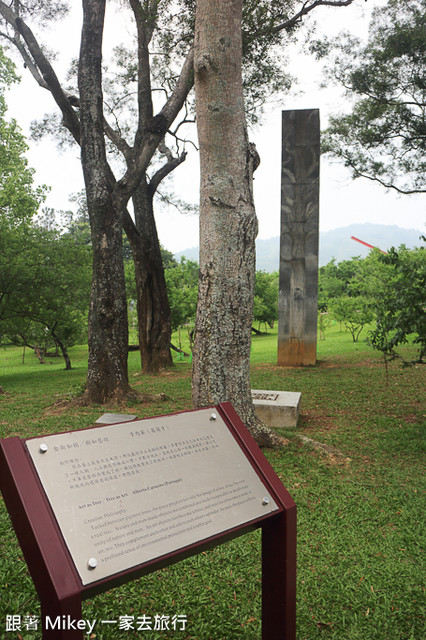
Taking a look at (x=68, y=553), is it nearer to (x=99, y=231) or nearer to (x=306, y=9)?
(x=99, y=231)

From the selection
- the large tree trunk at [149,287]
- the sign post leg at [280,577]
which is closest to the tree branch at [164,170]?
the large tree trunk at [149,287]

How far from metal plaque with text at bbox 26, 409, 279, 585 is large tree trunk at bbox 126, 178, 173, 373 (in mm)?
9681

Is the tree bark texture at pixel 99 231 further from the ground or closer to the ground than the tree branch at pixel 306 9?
closer to the ground

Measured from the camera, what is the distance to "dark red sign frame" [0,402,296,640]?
1.55m

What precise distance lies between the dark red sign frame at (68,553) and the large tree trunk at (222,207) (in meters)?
2.52

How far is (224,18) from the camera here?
4684 mm

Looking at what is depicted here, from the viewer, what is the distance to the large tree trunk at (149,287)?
38.3 feet

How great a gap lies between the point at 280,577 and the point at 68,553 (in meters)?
1.01

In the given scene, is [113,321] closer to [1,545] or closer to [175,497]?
[1,545]

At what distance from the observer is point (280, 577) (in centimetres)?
212

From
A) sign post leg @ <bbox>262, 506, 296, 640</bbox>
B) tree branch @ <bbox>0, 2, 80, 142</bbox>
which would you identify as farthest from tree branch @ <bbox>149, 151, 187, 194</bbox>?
sign post leg @ <bbox>262, 506, 296, 640</bbox>

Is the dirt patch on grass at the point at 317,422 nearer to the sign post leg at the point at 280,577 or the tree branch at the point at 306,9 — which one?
the sign post leg at the point at 280,577

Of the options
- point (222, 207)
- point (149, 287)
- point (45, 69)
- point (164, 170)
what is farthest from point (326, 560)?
point (164, 170)

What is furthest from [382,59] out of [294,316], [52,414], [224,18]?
[52,414]
